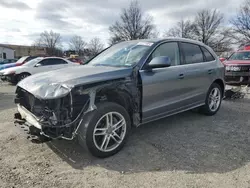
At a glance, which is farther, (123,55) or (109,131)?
(123,55)

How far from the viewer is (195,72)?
4.61 metres

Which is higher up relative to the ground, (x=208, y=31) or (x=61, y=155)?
(x=208, y=31)

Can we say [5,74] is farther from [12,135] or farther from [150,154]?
[150,154]

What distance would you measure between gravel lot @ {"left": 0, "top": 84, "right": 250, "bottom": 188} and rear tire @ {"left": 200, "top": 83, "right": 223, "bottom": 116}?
789 millimetres

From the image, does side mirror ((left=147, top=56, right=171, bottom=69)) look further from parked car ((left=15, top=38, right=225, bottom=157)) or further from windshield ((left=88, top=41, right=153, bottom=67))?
windshield ((left=88, top=41, right=153, bottom=67))

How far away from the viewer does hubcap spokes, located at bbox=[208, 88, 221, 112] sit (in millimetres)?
5299

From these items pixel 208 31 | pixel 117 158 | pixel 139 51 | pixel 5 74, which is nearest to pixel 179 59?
pixel 139 51

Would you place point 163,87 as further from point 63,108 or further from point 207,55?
point 207,55

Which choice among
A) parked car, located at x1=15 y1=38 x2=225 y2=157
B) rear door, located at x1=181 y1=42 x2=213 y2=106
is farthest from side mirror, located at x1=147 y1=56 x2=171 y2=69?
rear door, located at x1=181 y1=42 x2=213 y2=106

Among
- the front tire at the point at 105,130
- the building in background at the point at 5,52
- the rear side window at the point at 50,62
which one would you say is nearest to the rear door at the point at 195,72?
the front tire at the point at 105,130

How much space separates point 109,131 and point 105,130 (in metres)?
0.07

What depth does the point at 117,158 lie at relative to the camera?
3.27 metres

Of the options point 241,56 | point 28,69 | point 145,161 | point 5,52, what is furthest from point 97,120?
point 5,52

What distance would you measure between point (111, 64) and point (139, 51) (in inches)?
20.7
